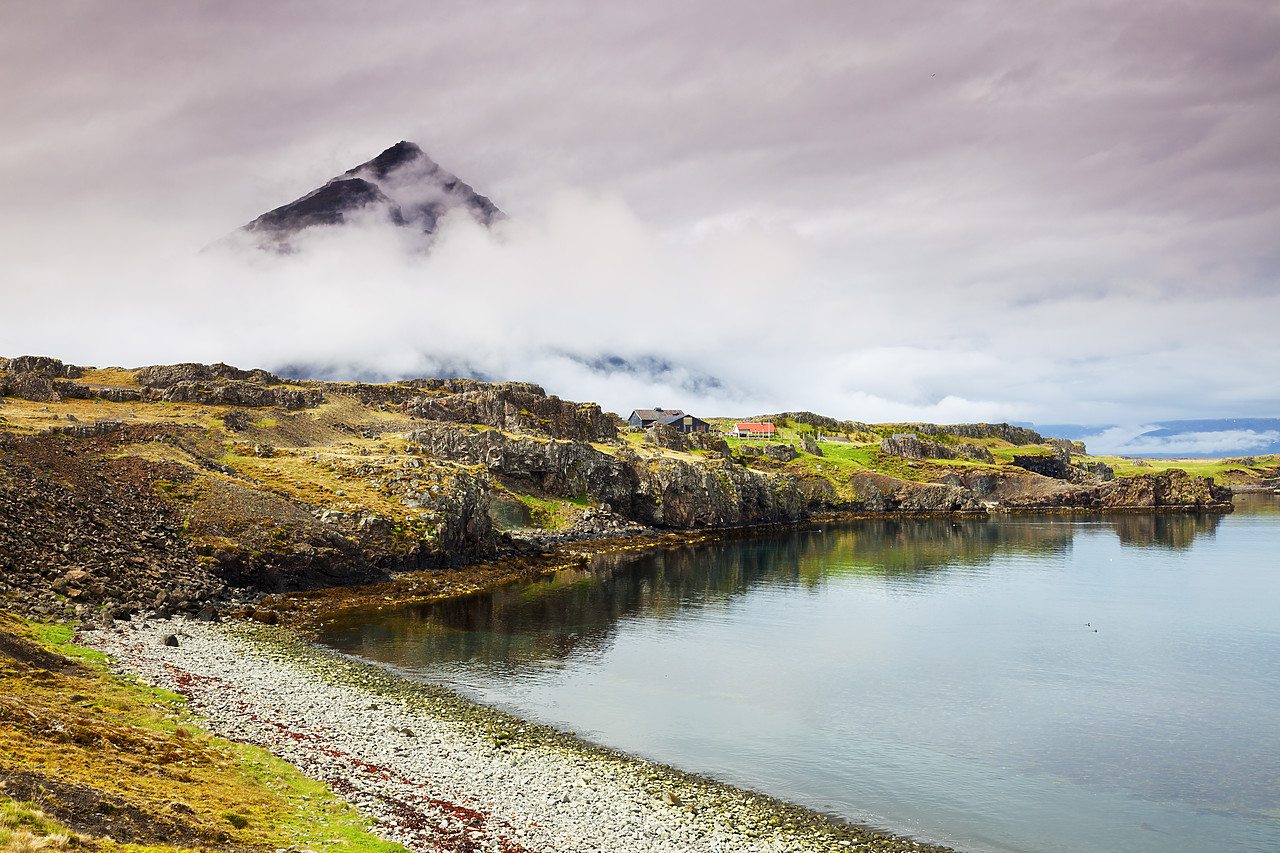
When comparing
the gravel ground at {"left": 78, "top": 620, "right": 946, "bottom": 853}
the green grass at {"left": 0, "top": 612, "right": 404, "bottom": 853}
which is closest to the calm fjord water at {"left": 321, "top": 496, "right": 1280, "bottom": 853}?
the gravel ground at {"left": 78, "top": 620, "right": 946, "bottom": 853}

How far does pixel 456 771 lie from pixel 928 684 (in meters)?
33.5

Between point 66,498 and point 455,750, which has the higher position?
point 66,498

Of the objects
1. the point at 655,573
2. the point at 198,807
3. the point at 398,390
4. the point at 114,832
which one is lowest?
the point at 655,573

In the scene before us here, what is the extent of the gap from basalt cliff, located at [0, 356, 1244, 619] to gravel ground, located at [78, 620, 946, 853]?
14.3 m

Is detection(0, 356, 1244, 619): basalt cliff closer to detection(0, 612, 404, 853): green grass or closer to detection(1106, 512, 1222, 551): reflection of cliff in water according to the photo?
detection(0, 612, 404, 853): green grass

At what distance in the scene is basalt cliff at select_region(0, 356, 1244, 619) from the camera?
5528cm

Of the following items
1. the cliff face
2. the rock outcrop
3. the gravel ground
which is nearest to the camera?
the gravel ground

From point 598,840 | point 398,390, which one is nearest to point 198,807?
point 598,840

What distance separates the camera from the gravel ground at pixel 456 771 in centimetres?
2611

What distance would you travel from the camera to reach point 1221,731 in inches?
1558

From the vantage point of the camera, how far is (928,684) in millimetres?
48594

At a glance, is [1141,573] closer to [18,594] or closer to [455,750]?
[455,750]

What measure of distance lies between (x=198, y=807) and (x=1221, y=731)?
1983 inches

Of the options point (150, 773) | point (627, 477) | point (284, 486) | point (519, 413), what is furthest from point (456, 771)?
point (519, 413)
